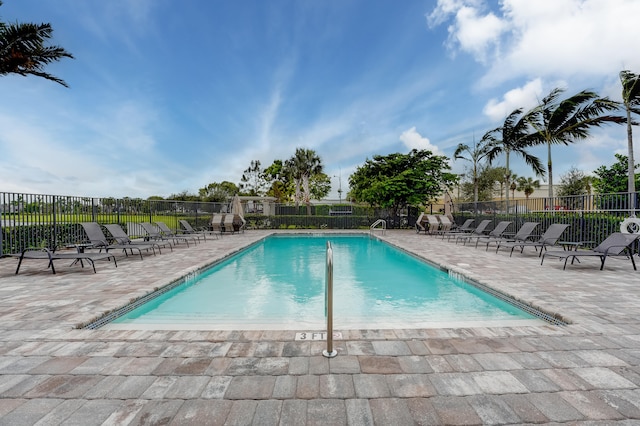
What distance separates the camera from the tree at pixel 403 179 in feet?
71.7

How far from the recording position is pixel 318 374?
2365 millimetres

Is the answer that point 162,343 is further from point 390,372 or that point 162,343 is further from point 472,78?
point 472,78

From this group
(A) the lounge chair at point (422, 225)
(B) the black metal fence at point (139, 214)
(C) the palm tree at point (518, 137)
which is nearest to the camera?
(B) the black metal fence at point (139, 214)

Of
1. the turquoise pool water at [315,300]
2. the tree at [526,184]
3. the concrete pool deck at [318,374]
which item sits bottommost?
the turquoise pool water at [315,300]

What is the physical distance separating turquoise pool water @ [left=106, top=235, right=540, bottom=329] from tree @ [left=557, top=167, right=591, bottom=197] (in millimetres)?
34081

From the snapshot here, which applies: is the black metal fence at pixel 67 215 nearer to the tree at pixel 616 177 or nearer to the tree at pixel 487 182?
the tree at pixel 616 177

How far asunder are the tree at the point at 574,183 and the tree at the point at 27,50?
40.4 m

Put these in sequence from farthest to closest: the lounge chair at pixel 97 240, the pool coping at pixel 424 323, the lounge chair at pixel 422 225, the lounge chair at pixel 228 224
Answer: the lounge chair at pixel 422 225, the lounge chair at pixel 228 224, the lounge chair at pixel 97 240, the pool coping at pixel 424 323

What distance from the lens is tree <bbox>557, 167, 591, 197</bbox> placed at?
33938 mm

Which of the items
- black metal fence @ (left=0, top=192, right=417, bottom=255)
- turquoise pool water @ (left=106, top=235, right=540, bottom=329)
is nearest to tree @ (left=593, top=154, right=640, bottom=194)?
turquoise pool water @ (left=106, top=235, right=540, bottom=329)

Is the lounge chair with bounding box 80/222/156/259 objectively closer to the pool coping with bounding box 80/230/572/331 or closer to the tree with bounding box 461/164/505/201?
the pool coping with bounding box 80/230/572/331

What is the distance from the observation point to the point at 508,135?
63.8 ft

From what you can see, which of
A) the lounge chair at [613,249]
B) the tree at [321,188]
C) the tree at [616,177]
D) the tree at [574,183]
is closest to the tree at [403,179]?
the tree at [616,177]

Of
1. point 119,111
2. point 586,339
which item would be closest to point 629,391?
point 586,339
